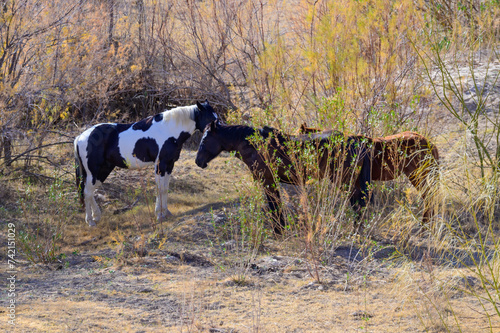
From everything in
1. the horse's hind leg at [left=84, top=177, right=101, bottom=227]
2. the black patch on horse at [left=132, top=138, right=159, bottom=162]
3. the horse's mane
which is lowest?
the horse's hind leg at [left=84, top=177, right=101, bottom=227]

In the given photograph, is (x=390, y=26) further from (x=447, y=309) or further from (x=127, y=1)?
(x=127, y=1)

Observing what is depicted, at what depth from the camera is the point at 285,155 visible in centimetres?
740

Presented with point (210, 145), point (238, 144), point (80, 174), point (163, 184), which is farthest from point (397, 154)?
point (80, 174)

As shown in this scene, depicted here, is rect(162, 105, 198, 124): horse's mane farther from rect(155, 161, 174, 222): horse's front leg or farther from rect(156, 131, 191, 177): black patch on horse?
rect(155, 161, 174, 222): horse's front leg

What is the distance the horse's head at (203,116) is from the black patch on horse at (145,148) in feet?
2.46

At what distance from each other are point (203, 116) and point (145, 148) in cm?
104

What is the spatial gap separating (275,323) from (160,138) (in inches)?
188

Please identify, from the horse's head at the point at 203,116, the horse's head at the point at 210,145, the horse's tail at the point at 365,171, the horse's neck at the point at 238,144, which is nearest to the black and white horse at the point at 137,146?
the horse's head at the point at 203,116

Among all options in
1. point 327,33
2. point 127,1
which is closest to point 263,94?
point 327,33

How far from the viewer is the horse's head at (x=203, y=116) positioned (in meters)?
8.89

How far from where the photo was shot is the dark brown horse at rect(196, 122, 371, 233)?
22.1ft

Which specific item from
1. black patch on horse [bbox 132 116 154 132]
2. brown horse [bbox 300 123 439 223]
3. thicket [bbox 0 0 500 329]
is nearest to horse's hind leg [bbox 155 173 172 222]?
black patch on horse [bbox 132 116 154 132]

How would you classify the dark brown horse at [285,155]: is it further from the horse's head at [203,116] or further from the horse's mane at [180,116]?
the horse's mane at [180,116]

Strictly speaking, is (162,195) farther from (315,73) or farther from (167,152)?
(315,73)
